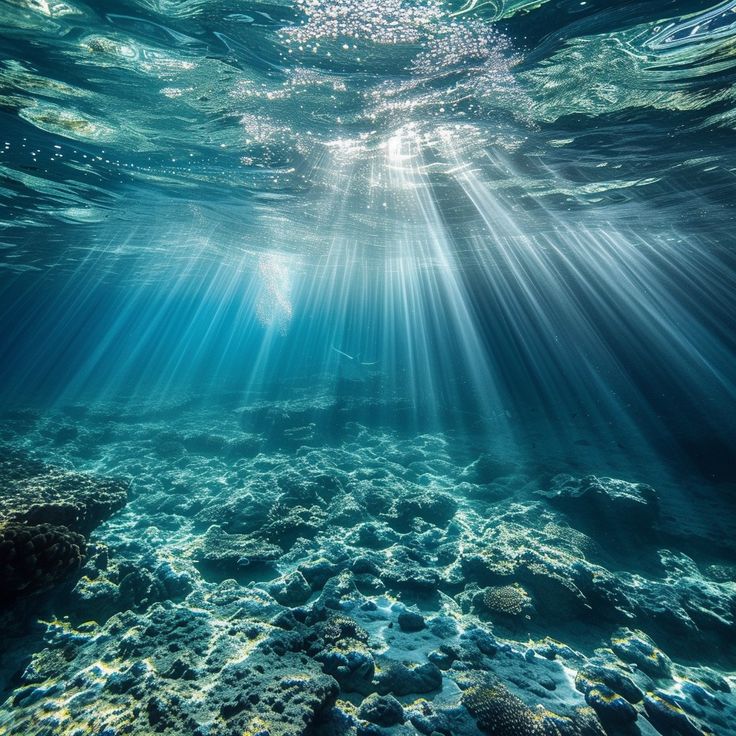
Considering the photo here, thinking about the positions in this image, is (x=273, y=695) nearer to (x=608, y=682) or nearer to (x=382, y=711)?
(x=382, y=711)

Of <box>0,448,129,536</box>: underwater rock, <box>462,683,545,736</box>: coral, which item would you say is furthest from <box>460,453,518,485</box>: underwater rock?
<box>0,448,129,536</box>: underwater rock

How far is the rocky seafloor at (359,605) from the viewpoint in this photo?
4695 mm

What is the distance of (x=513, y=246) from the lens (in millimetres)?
26719

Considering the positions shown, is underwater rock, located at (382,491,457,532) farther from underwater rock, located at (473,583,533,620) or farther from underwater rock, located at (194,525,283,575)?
underwater rock, located at (194,525,283,575)

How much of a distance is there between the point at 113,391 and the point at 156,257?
13669mm

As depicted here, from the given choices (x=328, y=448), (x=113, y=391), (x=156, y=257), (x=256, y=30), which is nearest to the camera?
(x=256, y=30)

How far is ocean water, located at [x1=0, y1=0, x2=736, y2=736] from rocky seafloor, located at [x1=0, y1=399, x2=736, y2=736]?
2.3 inches

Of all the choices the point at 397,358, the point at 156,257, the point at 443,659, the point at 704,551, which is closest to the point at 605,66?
the point at 443,659

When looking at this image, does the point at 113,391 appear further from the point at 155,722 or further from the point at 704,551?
the point at 704,551

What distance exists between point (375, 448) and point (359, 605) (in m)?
10.6

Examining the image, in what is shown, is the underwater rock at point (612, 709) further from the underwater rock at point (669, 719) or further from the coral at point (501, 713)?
the coral at point (501, 713)

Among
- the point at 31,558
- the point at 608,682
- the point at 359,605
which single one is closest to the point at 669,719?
the point at 608,682

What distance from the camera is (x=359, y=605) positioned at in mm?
7340

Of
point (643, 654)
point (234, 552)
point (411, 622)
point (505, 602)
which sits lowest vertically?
point (643, 654)
